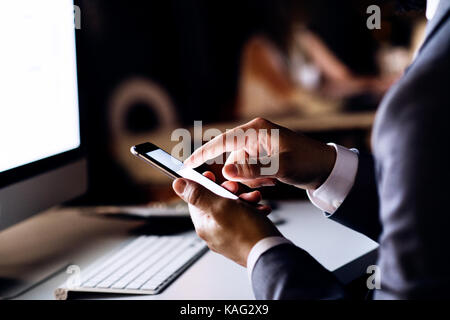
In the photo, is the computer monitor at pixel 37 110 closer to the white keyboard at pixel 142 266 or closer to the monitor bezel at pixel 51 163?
the monitor bezel at pixel 51 163

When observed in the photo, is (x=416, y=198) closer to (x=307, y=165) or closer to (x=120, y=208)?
(x=307, y=165)

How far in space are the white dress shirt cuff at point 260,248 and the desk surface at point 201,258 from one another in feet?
0.31

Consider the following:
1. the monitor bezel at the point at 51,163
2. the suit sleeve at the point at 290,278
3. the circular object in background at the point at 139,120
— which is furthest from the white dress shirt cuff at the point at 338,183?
the circular object in background at the point at 139,120

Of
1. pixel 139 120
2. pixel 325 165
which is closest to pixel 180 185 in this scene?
pixel 325 165

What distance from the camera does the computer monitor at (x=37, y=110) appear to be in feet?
2.41

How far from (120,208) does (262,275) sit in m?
0.60

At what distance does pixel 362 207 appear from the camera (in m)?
0.76

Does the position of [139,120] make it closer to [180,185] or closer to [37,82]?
[37,82]

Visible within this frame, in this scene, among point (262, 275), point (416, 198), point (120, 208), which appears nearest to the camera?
point (416, 198)

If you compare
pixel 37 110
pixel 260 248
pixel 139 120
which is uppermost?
pixel 37 110

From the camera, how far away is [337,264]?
733 mm

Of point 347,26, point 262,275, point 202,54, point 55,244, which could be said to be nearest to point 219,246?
point 262,275

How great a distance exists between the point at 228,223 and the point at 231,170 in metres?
0.15

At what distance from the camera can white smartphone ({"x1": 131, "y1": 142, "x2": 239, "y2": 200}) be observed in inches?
26.8
